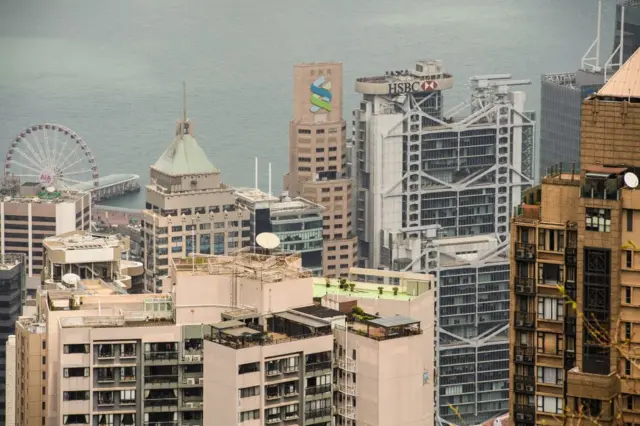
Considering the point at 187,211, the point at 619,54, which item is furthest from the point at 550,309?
the point at 619,54

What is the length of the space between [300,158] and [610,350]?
6923cm

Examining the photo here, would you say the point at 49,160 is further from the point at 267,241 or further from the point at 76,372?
the point at 76,372

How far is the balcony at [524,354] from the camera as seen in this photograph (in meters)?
26.0

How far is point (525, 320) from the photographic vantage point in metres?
26.0

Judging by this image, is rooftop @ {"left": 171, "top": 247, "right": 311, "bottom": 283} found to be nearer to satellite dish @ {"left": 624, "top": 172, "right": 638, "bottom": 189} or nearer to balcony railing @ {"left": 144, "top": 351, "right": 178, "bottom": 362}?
balcony railing @ {"left": 144, "top": 351, "right": 178, "bottom": 362}

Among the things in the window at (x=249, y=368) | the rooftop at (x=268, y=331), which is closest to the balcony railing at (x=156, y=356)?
the rooftop at (x=268, y=331)

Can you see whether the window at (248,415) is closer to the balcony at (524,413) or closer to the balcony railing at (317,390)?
the balcony railing at (317,390)

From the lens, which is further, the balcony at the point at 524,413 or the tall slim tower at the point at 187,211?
the tall slim tower at the point at 187,211

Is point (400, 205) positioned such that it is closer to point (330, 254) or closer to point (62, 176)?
point (330, 254)

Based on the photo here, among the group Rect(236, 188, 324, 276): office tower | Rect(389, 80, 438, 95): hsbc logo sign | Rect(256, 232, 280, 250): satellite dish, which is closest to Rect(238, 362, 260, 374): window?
Rect(256, 232, 280, 250): satellite dish

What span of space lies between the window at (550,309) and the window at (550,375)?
21.0 inches

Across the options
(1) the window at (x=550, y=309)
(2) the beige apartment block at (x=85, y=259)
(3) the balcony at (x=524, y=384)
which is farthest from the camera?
(2) the beige apartment block at (x=85, y=259)

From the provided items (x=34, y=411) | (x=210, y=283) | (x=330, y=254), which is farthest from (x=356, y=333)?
(x=330, y=254)

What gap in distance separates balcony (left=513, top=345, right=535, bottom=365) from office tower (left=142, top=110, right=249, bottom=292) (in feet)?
177
